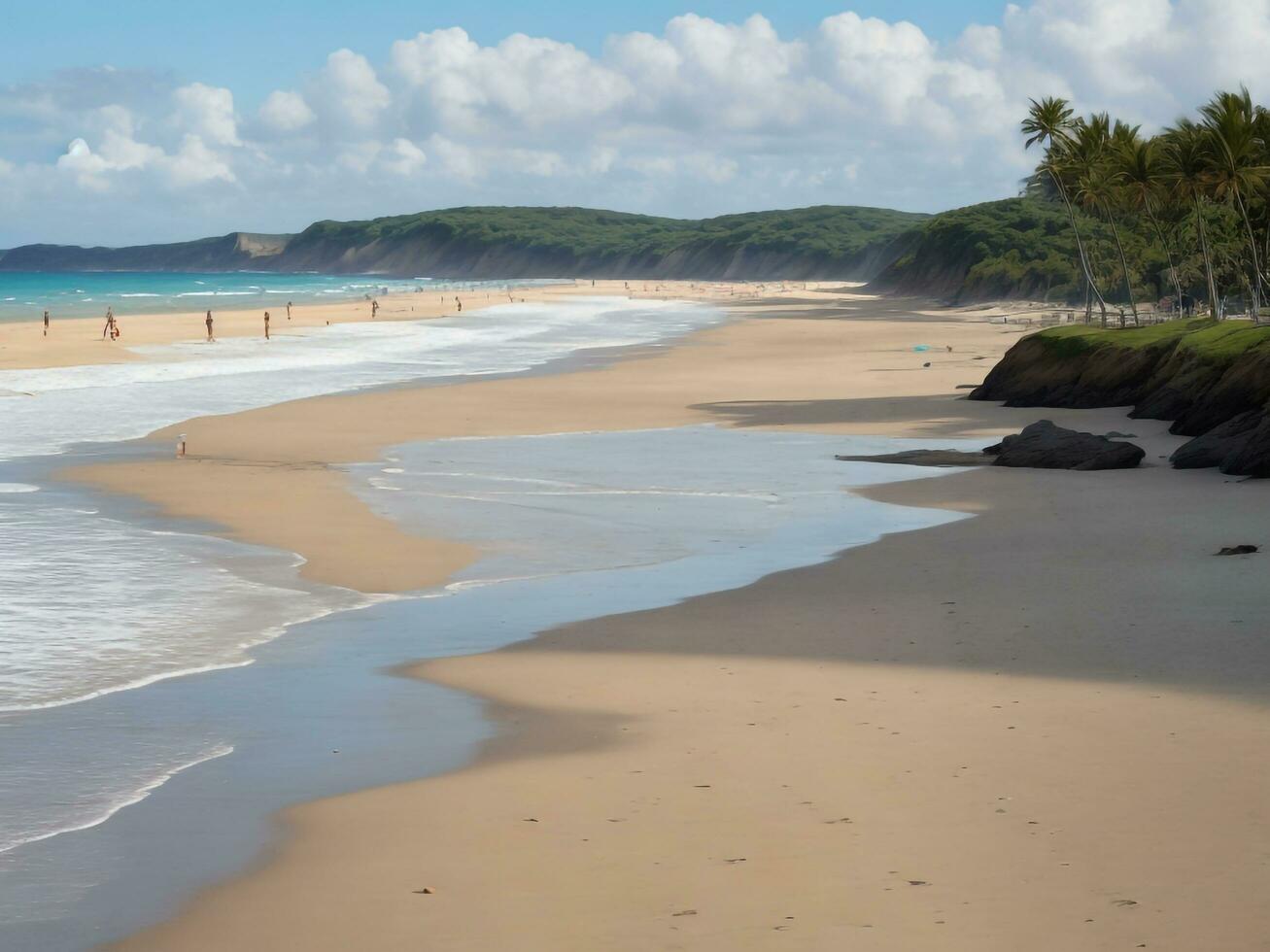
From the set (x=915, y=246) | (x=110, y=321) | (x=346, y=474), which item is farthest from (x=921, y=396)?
(x=915, y=246)

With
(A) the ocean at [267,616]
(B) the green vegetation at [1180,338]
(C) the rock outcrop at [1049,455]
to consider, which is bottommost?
(A) the ocean at [267,616]

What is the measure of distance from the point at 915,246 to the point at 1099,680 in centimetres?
14577

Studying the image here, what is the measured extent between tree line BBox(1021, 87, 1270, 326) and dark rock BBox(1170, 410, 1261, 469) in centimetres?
2124

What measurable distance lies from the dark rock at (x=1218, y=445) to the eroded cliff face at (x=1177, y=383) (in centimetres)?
1

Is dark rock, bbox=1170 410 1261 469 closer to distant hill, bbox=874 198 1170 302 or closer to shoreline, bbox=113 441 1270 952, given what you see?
shoreline, bbox=113 441 1270 952

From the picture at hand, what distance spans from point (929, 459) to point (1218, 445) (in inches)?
174

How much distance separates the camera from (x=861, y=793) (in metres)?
7.82

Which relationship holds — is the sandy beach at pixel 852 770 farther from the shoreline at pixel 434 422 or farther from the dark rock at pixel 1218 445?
the dark rock at pixel 1218 445

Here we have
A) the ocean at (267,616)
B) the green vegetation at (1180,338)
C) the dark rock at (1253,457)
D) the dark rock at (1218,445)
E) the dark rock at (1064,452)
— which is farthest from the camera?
the green vegetation at (1180,338)

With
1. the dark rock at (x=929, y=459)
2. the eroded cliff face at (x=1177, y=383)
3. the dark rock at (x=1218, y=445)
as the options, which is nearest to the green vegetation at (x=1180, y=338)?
the eroded cliff face at (x=1177, y=383)

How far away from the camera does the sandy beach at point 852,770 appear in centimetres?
613

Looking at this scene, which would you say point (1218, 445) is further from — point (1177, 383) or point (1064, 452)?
point (1177, 383)

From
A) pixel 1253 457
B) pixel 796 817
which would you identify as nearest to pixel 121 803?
pixel 796 817

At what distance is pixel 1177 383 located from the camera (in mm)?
28875
